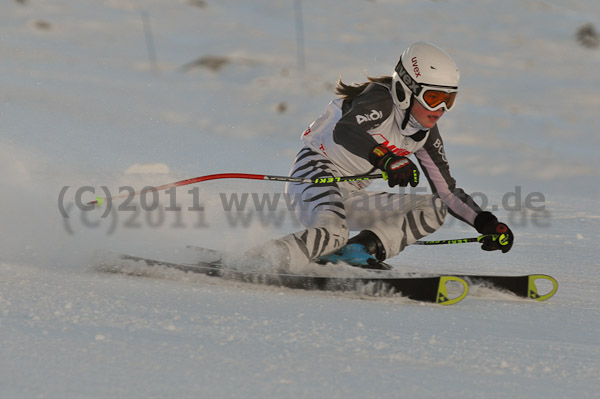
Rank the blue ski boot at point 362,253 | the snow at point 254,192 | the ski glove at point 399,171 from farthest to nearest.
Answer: the blue ski boot at point 362,253 → the ski glove at point 399,171 → the snow at point 254,192

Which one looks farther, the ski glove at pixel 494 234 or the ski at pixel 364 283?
the ski glove at pixel 494 234

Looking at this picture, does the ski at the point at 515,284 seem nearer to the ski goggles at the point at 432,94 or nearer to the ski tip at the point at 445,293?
the ski tip at the point at 445,293

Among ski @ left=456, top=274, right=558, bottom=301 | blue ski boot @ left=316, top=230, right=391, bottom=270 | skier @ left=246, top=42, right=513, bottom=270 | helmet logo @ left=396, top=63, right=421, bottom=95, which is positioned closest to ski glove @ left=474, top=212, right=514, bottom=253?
skier @ left=246, top=42, right=513, bottom=270

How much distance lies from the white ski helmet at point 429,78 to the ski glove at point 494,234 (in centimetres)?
73

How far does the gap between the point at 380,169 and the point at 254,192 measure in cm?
390

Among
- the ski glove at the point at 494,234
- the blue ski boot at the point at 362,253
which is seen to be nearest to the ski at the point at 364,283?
the blue ski boot at the point at 362,253

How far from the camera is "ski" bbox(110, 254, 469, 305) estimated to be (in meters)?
3.19

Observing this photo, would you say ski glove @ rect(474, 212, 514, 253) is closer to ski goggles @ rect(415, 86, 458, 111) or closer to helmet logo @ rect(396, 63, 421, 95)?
ski goggles @ rect(415, 86, 458, 111)

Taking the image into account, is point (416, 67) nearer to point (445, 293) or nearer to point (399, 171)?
point (399, 171)

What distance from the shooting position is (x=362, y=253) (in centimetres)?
374

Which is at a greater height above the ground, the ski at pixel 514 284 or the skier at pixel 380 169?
the skier at pixel 380 169

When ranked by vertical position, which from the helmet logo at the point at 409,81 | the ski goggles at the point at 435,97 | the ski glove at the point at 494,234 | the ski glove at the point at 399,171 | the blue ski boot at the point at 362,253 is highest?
the helmet logo at the point at 409,81

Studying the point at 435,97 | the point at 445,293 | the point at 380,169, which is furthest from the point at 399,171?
the point at 445,293

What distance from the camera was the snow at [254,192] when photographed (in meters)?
2.08
